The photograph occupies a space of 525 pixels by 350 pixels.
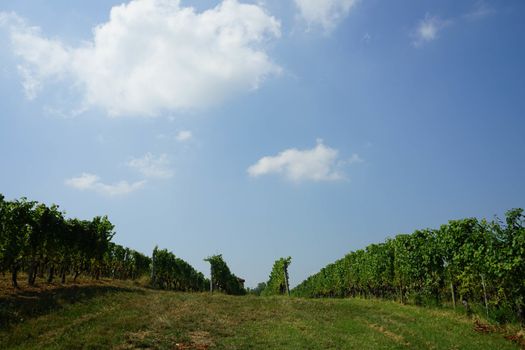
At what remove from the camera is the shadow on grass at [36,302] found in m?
20.3

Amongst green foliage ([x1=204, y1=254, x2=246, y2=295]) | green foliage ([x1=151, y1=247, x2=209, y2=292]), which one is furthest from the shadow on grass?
green foliage ([x1=204, y1=254, x2=246, y2=295])

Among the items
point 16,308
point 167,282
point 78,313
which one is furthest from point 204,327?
point 167,282

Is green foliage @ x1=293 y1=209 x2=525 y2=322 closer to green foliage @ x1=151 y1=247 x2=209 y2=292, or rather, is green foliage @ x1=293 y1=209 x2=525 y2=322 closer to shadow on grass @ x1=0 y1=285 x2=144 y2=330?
shadow on grass @ x1=0 y1=285 x2=144 y2=330

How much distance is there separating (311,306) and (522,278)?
50.5ft

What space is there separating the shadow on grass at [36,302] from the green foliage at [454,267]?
2764 cm

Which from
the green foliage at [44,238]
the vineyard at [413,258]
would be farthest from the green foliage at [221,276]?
the green foliage at [44,238]

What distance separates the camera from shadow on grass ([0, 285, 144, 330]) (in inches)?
799

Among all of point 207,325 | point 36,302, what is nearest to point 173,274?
point 36,302

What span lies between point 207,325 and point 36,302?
11004mm

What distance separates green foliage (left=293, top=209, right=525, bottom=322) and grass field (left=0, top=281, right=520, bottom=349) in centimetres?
304

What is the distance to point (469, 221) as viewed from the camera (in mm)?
30844

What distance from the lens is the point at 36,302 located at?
2412cm

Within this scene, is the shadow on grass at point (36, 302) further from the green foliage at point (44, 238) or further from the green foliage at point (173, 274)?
the green foliage at point (173, 274)

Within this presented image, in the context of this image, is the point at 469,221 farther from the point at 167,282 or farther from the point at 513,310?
the point at 167,282
